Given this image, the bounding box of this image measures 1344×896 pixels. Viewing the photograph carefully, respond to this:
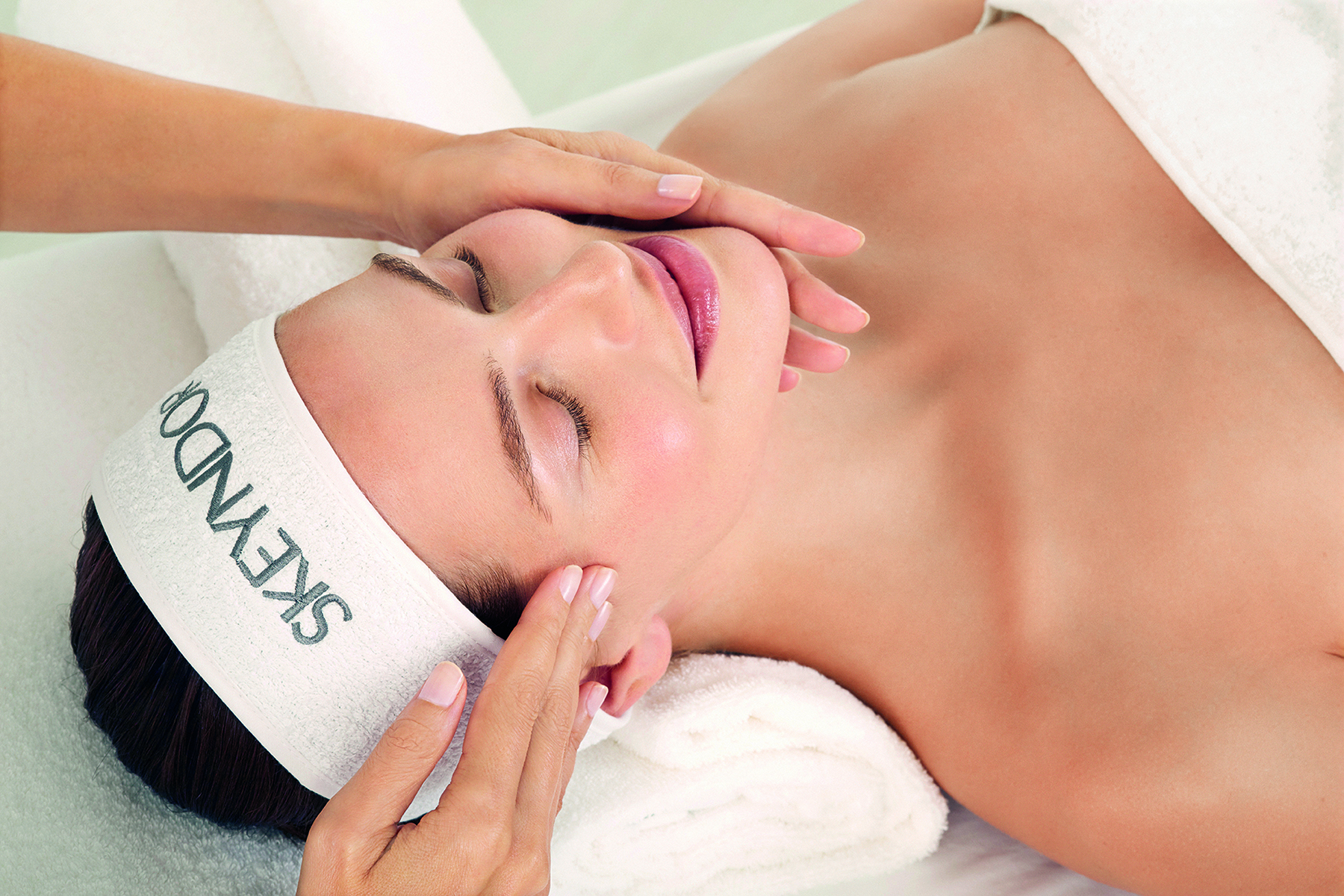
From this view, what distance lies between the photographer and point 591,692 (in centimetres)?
87

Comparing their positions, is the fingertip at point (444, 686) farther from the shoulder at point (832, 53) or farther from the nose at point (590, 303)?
the shoulder at point (832, 53)

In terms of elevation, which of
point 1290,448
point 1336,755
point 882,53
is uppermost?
point 882,53

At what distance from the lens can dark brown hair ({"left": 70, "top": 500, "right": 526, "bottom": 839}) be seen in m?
0.79

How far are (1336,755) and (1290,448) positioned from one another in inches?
12.3

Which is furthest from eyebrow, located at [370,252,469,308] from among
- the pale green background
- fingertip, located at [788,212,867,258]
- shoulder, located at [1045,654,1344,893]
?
the pale green background

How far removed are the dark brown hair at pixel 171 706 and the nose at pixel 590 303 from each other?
9.0 inches

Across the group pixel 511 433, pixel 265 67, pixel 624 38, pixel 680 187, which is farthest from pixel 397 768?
pixel 624 38

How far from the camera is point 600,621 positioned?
2.72 feet

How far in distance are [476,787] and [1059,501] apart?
72 centimetres

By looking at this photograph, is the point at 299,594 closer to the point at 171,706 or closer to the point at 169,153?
the point at 171,706

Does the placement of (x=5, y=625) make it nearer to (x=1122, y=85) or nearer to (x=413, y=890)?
(x=413, y=890)

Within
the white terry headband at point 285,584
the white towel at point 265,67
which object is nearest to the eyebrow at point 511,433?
the white terry headband at point 285,584

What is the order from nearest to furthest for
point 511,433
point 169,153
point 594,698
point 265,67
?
point 511,433 < point 594,698 < point 169,153 < point 265,67

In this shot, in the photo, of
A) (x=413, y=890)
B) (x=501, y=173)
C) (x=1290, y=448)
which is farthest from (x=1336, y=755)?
(x=501, y=173)
